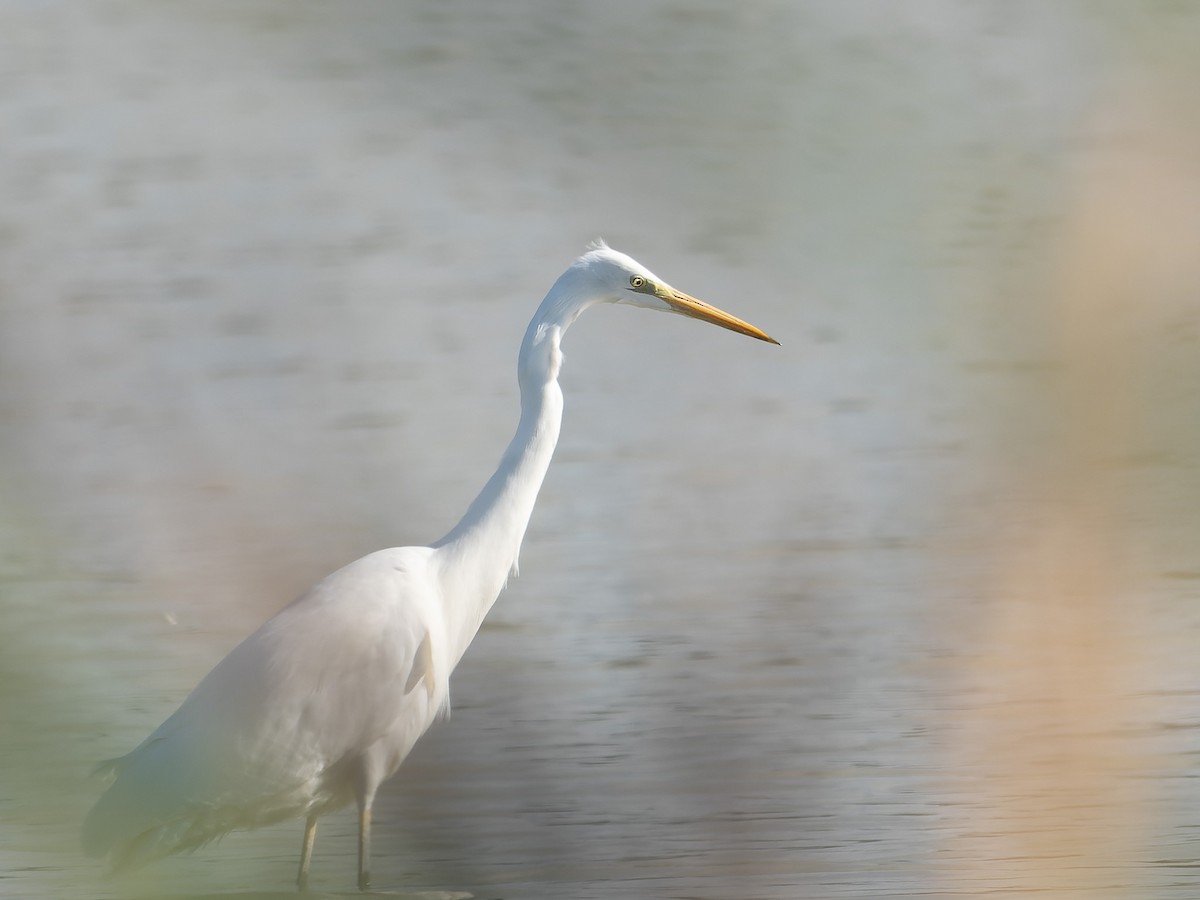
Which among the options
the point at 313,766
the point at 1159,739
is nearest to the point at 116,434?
the point at 313,766

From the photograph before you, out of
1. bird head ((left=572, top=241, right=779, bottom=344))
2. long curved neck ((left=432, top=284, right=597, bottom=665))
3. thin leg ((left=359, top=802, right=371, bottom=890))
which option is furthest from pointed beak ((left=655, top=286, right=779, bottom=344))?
thin leg ((left=359, top=802, right=371, bottom=890))

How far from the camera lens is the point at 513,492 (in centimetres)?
151

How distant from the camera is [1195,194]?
1.39 feet

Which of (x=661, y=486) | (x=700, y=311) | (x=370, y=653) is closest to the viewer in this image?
(x=370, y=653)

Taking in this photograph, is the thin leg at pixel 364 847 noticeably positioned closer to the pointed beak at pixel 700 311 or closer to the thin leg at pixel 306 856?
the thin leg at pixel 306 856

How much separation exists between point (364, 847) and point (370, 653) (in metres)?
0.20

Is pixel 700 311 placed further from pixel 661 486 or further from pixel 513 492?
pixel 661 486

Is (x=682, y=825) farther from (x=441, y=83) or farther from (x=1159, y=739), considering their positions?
(x=441, y=83)

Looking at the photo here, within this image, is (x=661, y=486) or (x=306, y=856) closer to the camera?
(x=306, y=856)

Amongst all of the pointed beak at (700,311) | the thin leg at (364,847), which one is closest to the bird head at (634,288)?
the pointed beak at (700,311)

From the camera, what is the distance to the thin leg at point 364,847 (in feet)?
4.64

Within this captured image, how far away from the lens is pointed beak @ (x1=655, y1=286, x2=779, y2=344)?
5.12ft

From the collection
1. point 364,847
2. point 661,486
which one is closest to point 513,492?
point 364,847

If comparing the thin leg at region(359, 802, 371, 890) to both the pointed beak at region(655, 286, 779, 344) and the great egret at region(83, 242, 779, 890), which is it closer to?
the great egret at region(83, 242, 779, 890)
